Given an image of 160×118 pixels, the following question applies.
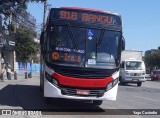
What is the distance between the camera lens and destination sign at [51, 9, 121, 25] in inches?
533

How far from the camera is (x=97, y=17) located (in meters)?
13.9

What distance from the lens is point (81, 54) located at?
13.2 metres

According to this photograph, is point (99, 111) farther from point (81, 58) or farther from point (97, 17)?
point (97, 17)

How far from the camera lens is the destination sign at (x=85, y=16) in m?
13.5

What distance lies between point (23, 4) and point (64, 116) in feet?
102

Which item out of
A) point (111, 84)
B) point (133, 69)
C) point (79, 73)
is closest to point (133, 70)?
point (133, 69)

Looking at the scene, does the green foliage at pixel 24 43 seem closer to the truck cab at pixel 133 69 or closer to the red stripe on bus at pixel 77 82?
the truck cab at pixel 133 69

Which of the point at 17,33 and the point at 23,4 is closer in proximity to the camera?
the point at 23,4

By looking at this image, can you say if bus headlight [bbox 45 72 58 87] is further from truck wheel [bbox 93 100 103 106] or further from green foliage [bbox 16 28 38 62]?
green foliage [bbox 16 28 38 62]

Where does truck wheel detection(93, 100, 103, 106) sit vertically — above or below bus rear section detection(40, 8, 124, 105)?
below

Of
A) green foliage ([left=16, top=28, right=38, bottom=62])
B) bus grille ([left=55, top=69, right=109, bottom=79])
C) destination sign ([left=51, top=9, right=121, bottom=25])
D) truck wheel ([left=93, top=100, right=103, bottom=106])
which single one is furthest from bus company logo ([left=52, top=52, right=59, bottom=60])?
green foliage ([left=16, top=28, right=38, bottom=62])

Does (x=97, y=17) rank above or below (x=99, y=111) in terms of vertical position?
above

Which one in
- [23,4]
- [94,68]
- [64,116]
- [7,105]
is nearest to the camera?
[64,116]

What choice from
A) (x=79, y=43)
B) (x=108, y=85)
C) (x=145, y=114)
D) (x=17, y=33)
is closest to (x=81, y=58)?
(x=79, y=43)
